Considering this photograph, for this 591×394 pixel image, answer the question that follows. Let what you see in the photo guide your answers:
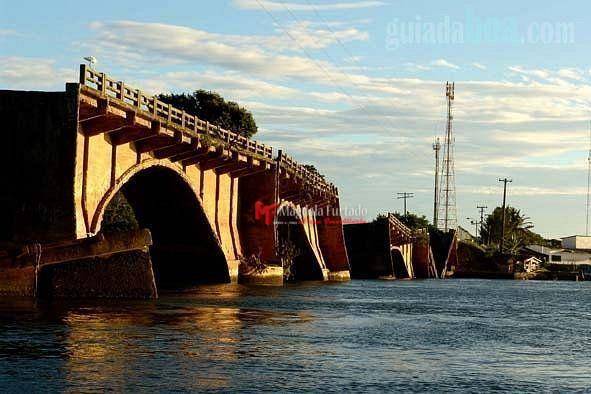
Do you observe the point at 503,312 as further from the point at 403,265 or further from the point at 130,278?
the point at 403,265

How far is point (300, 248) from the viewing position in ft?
327

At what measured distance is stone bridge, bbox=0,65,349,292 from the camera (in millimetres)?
45125

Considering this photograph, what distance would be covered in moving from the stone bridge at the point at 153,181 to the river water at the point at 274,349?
204 inches

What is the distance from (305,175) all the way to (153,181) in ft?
96.5

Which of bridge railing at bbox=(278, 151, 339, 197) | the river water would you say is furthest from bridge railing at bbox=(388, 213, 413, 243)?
the river water

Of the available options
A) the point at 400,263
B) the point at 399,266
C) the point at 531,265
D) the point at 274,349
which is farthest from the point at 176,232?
the point at 531,265

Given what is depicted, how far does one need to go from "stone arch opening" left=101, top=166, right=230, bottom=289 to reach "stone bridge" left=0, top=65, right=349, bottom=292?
0.09 meters

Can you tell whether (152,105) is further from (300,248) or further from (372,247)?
(372,247)

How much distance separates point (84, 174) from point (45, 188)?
2335 millimetres

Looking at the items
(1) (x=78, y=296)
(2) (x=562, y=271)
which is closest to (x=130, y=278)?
(1) (x=78, y=296)

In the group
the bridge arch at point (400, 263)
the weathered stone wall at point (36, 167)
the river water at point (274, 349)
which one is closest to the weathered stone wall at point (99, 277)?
the river water at point (274, 349)

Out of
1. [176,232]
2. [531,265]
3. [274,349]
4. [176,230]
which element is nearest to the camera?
[274,349]

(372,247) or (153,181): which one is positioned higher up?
(153,181)

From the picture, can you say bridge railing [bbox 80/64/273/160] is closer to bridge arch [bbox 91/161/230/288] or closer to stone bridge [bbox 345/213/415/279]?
bridge arch [bbox 91/161/230/288]
